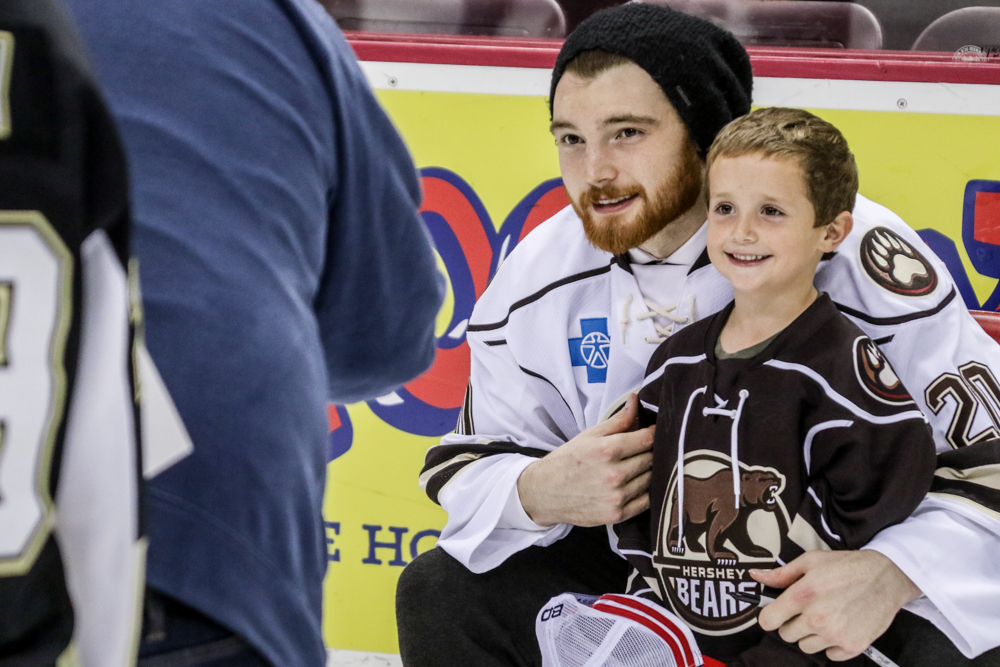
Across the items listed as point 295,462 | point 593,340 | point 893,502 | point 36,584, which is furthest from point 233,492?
point 593,340

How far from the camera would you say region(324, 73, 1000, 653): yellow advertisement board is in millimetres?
1711

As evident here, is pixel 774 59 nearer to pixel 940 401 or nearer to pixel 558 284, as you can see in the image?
pixel 558 284

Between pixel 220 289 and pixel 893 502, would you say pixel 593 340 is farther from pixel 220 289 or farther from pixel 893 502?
pixel 220 289

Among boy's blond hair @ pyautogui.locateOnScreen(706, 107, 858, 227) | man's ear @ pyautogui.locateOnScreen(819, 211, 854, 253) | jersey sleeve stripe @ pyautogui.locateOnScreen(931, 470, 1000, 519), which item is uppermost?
boy's blond hair @ pyautogui.locateOnScreen(706, 107, 858, 227)

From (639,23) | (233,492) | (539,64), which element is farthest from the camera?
(539,64)

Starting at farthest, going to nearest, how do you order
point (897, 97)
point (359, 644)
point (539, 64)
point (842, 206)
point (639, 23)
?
point (359, 644)
point (539, 64)
point (897, 97)
point (639, 23)
point (842, 206)

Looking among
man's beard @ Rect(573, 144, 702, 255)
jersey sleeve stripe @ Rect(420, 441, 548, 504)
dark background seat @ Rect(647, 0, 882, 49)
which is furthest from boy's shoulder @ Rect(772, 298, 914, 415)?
dark background seat @ Rect(647, 0, 882, 49)

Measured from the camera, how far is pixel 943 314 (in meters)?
1.27

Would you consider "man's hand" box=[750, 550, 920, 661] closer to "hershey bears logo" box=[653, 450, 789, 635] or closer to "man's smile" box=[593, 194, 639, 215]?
"hershey bears logo" box=[653, 450, 789, 635]

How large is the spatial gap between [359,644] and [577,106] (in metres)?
1.22

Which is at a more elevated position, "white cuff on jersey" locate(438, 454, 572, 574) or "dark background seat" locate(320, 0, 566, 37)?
"dark background seat" locate(320, 0, 566, 37)

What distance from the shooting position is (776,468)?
3.81 ft

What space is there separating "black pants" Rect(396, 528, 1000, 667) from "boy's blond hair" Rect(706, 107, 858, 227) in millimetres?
642

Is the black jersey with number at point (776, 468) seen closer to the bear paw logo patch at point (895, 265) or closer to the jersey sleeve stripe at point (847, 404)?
the jersey sleeve stripe at point (847, 404)
